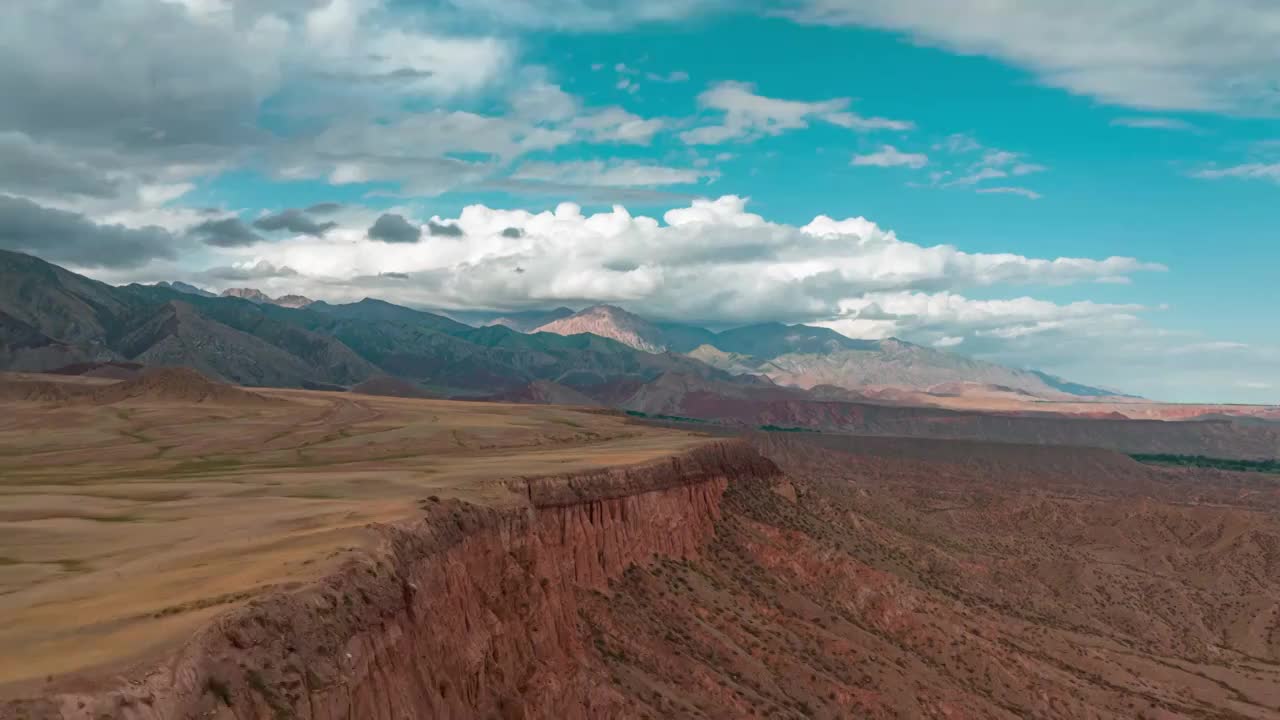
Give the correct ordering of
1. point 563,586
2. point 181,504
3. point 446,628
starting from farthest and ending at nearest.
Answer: point 181,504 → point 563,586 → point 446,628

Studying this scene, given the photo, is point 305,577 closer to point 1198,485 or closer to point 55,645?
point 55,645

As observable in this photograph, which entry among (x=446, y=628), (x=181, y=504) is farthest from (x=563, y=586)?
(x=181, y=504)

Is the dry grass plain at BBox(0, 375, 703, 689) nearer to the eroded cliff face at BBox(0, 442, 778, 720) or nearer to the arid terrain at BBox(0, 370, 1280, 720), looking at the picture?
the arid terrain at BBox(0, 370, 1280, 720)

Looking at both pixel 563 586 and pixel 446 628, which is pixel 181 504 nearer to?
pixel 563 586

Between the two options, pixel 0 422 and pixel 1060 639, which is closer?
A: pixel 1060 639

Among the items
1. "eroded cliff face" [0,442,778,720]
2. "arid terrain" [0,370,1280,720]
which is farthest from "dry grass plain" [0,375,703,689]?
"eroded cliff face" [0,442,778,720]

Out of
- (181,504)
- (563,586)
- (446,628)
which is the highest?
(181,504)

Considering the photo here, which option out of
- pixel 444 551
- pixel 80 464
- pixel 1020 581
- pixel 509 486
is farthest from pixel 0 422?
pixel 1020 581
